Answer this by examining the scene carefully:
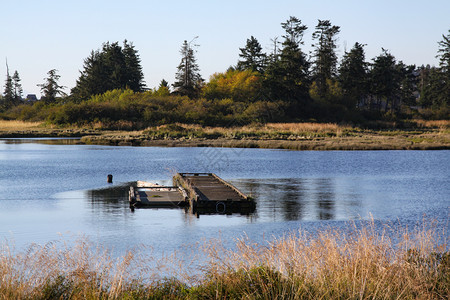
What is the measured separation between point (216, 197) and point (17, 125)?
274ft

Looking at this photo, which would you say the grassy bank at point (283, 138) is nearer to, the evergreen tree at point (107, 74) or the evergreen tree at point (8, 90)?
the evergreen tree at point (107, 74)

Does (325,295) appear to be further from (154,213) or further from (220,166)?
(220,166)

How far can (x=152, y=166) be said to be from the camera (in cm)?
4150

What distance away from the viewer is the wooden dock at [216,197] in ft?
71.8

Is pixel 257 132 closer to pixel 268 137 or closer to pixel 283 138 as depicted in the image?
pixel 268 137

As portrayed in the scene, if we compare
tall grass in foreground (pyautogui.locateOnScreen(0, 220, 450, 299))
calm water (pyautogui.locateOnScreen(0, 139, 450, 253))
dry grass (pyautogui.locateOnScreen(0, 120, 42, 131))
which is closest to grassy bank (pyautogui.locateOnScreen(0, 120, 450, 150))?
dry grass (pyautogui.locateOnScreen(0, 120, 42, 131))

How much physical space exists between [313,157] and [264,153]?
6.66 meters

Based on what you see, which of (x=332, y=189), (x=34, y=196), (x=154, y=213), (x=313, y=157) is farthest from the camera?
(x=313, y=157)

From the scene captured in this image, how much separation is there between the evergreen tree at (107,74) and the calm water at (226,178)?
70360 millimetres

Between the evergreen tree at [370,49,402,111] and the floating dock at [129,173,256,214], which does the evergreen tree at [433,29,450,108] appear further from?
the floating dock at [129,173,256,214]

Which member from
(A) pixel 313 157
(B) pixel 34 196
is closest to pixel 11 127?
(A) pixel 313 157

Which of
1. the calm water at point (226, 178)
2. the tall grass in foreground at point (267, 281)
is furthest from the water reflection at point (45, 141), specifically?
the tall grass in foreground at point (267, 281)

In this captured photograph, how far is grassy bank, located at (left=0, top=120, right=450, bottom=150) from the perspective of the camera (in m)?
61.4

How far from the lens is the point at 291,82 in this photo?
9925 cm
